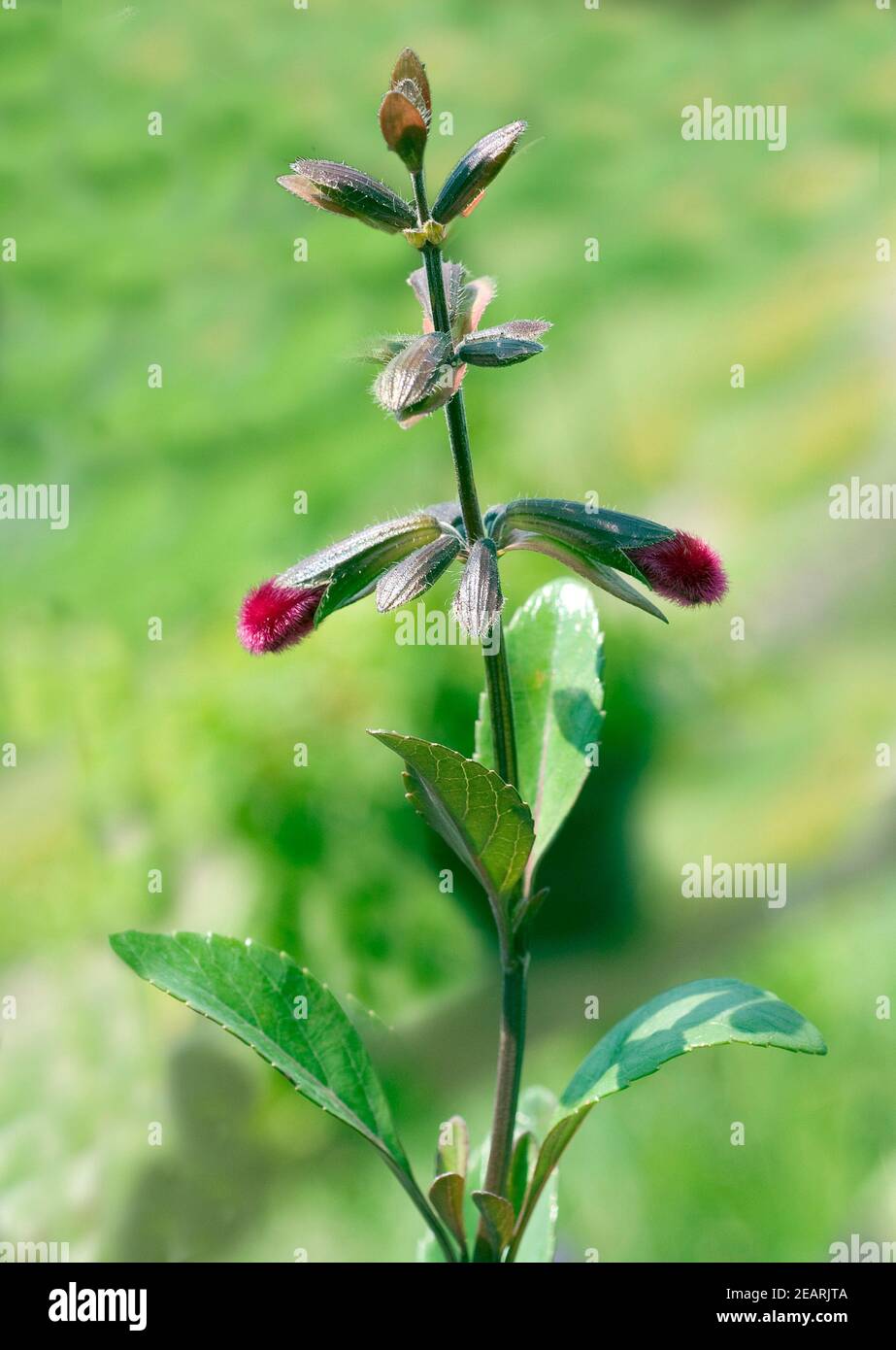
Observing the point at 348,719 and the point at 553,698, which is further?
the point at 348,719

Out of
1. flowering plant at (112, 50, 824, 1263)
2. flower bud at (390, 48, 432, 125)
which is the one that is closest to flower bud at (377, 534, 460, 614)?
flowering plant at (112, 50, 824, 1263)

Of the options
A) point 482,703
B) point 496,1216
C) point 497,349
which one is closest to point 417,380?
point 497,349

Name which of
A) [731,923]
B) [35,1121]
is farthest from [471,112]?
[35,1121]

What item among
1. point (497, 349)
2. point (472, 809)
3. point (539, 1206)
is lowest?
point (539, 1206)

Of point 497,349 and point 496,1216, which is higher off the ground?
point 497,349

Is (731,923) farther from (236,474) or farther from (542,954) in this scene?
(236,474)

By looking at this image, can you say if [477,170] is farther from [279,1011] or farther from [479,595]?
[279,1011]

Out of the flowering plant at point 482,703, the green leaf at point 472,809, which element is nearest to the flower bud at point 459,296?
the flowering plant at point 482,703
